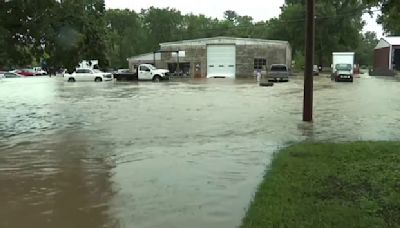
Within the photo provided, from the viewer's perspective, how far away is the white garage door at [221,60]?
68500mm

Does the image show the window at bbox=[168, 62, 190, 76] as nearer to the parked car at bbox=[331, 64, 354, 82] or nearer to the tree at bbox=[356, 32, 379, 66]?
the parked car at bbox=[331, 64, 354, 82]

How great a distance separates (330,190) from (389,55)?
72797 millimetres

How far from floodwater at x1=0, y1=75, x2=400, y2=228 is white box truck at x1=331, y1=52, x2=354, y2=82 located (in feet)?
89.1

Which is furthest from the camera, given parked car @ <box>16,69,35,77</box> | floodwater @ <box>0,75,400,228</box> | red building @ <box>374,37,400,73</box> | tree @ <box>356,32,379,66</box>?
tree @ <box>356,32,379,66</box>

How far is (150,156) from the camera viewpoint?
11891mm

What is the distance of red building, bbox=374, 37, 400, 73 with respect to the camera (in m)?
75.1

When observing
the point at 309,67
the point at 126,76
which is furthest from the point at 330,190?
the point at 126,76

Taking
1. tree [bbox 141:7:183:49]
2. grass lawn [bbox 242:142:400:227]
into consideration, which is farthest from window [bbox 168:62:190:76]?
grass lawn [bbox 242:142:400:227]

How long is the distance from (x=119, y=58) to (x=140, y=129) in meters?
83.1

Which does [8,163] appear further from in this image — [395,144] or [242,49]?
[242,49]

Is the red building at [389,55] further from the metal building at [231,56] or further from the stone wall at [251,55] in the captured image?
the metal building at [231,56]

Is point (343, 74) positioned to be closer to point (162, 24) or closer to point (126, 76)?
point (126, 76)

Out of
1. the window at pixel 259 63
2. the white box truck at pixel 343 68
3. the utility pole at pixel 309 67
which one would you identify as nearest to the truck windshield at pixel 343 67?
the white box truck at pixel 343 68

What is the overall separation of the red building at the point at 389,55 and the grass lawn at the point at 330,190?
63.8 m
